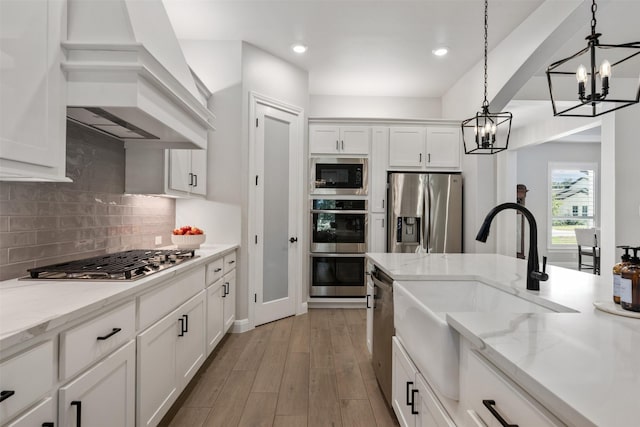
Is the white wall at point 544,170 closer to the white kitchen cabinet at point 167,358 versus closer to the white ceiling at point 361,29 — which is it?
the white ceiling at point 361,29

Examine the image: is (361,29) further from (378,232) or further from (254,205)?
(378,232)

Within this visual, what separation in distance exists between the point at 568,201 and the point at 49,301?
9.47 metres

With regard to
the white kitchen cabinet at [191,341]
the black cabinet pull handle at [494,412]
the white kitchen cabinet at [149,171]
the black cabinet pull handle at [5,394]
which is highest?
the white kitchen cabinet at [149,171]

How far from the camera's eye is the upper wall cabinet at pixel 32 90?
1175 mm

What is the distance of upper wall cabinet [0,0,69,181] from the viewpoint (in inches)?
46.3

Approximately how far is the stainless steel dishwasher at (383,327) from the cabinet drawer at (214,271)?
1248 millimetres

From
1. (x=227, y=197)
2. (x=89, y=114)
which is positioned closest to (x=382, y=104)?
(x=227, y=197)

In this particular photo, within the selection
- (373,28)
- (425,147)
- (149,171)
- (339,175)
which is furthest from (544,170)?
(149,171)

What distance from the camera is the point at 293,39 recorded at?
362cm

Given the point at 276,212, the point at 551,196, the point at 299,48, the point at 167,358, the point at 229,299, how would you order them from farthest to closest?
1. the point at 551,196
2. the point at 276,212
3. the point at 299,48
4. the point at 229,299
5. the point at 167,358

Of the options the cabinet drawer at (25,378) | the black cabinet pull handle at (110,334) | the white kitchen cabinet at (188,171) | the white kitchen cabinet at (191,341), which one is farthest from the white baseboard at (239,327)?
the cabinet drawer at (25,378)

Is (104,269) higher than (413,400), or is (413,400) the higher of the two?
(104,269)

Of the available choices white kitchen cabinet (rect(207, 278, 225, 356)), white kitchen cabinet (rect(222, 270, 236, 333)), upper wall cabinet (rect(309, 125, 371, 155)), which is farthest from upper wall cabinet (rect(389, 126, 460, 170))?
white kitchen cabinet (rect(207, 278, 225, 356))

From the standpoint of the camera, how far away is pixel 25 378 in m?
0.95
